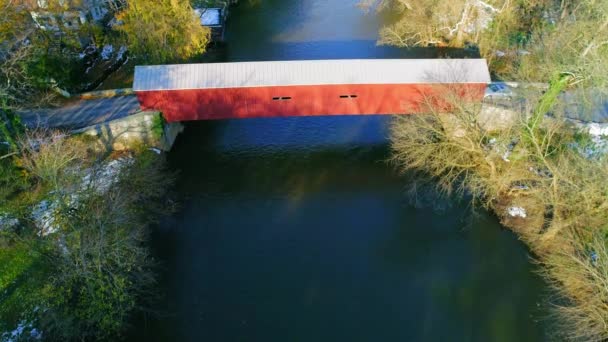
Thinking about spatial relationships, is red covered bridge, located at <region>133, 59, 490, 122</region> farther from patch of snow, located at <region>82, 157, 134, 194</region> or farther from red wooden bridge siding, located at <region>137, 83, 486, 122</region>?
patch of snow, located at <region>82, 157, 134, 194</region>

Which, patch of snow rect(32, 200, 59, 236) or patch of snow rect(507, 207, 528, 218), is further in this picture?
patch of snow rect(507, 207, 528, 218)

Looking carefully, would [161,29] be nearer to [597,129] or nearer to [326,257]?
[326,257]

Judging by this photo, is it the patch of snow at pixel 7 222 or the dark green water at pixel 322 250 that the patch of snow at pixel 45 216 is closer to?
the patch of snow at pixel 7 222

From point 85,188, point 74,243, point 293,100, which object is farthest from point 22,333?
point 293,100

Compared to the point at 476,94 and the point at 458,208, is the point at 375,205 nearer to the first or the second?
the point at 458,208

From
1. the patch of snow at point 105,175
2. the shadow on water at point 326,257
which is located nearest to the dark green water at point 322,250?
the shadow on water at point 326,257

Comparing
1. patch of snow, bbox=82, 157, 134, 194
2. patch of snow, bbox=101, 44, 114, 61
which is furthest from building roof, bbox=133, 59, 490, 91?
patch of snow, bbox=101, 44, 114, 61

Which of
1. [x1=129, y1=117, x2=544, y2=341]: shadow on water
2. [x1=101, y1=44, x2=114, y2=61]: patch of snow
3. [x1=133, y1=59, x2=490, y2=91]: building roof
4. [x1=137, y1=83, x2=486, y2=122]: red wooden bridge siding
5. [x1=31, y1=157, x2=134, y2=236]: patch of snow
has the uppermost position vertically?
[x1=133, y1=59, x2=490, y2=91]: building roof
